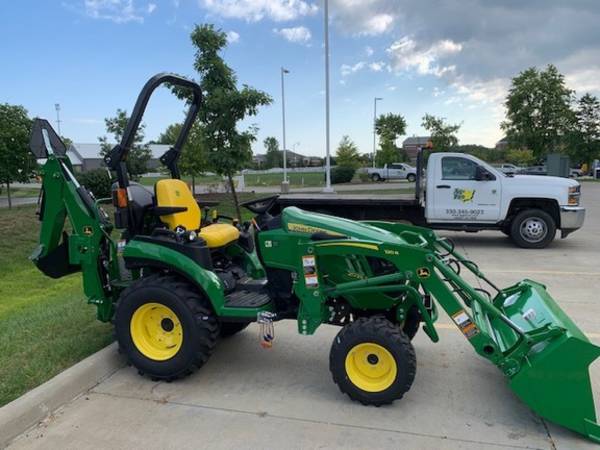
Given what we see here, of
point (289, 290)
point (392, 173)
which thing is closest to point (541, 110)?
point (392, 173)

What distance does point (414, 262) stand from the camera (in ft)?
11.6

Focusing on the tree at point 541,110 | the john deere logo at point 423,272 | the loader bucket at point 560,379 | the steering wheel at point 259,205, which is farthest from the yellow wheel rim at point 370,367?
the tree at point 541,110

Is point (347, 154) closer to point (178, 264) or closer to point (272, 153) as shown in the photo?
point (178, 264)

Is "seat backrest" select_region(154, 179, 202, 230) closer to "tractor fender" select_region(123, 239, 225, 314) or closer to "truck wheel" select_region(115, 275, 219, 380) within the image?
→ "tractor fender" select_region(123, 239, 225, 314)

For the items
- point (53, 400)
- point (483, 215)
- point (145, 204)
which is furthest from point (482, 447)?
point (483, 215)

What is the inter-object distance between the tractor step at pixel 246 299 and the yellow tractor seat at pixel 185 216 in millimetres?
513

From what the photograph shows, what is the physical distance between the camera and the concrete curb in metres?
3.21

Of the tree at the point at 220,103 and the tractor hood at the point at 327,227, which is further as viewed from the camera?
the tree at the point at 220,103

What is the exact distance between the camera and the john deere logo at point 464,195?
9.91 m

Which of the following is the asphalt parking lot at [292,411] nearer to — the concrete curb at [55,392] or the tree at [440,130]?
the concrete curb at [55,392]

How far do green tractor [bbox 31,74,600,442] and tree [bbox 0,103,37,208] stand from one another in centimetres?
1002

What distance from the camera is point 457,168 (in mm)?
10047

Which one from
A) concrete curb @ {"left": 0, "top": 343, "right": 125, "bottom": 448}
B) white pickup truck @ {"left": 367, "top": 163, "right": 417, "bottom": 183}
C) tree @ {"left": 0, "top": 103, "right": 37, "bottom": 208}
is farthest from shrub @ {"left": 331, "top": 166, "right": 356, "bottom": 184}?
concrete curb @ {"left": 0, "top": 343, "right": 125, "bottom": 448}

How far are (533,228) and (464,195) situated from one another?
4.85ft
